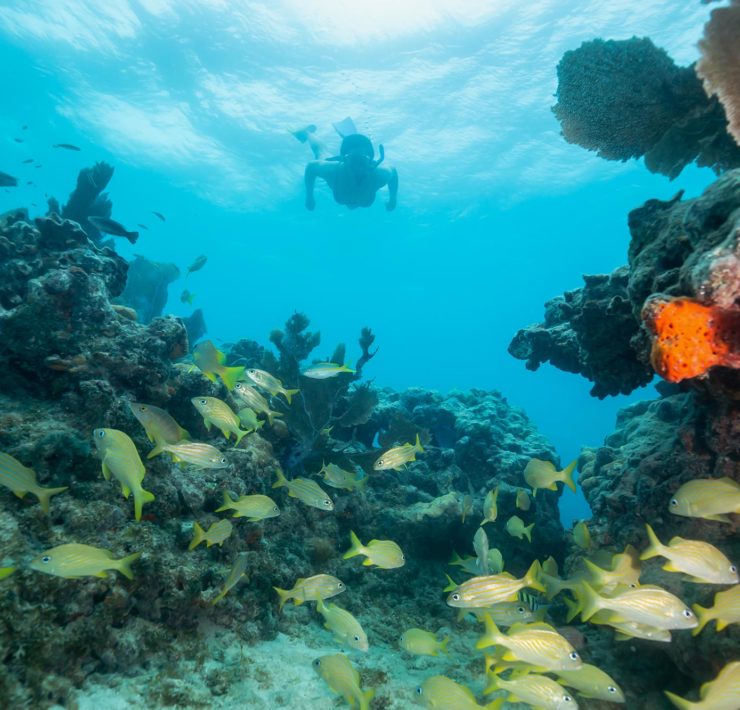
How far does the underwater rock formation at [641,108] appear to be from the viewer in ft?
20.2

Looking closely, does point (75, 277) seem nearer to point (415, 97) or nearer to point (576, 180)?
point (415, 97)

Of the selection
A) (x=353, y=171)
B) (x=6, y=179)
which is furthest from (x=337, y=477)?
(x=353, y=171)

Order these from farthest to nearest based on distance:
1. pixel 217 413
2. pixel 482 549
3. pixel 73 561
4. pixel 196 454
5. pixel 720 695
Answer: pixel 482 549
pixel 217 413
pixel 196 454
pixel 73 561
pixel 720 695

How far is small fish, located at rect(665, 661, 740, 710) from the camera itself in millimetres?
2600

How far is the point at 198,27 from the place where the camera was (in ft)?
70.2

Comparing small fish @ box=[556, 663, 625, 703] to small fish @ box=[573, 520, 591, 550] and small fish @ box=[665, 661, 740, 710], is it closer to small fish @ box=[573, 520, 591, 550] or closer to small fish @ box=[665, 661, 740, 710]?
small fish @ box=[665, 661, 740, 710]

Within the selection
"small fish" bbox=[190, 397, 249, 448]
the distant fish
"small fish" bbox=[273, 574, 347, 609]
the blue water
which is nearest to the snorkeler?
the blue water

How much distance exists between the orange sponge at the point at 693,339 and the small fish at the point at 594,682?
2.31 m

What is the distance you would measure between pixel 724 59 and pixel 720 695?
5.06 metres

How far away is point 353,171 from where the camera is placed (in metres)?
19.6

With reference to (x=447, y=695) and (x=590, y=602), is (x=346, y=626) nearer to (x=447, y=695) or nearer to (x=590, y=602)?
(x=447, y=695)

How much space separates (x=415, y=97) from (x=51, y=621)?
28.8 metres

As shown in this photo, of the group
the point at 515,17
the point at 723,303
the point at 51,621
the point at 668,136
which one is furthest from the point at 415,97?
the point at 51,621

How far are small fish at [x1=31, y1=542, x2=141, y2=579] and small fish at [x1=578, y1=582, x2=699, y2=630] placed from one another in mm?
3455
